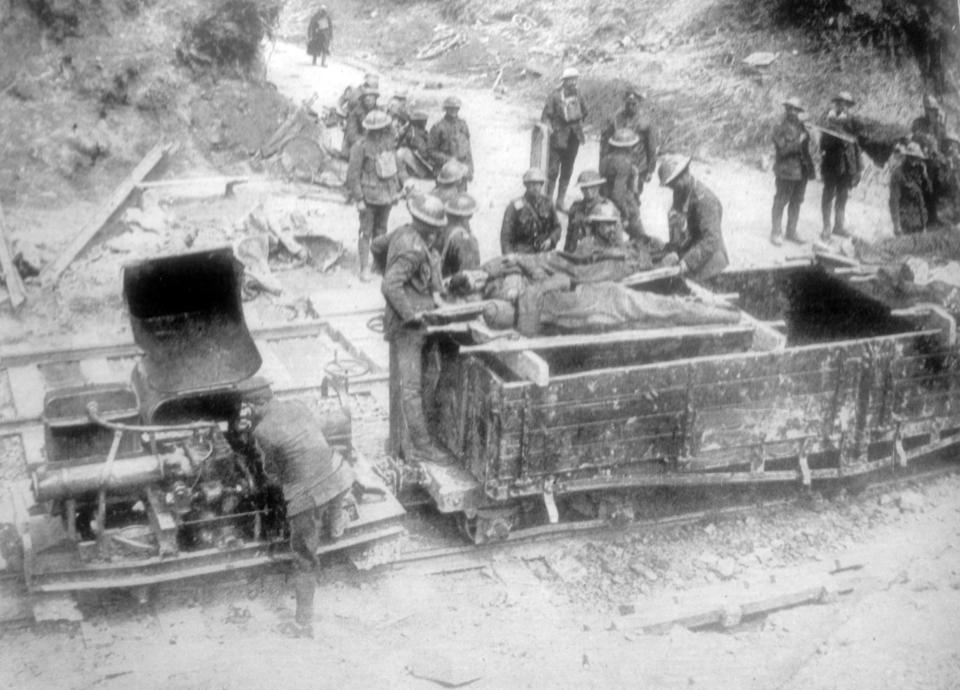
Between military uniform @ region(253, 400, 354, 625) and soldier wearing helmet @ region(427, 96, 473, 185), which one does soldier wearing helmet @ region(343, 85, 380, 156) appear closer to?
soldier wearing helmet @ region(427, 96, 473, 185)

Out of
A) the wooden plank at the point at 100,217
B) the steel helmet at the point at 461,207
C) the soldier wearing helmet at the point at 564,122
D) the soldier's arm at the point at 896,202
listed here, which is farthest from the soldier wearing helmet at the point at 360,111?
the soldier's arm at the point at 896,202

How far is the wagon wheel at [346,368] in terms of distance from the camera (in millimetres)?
7297

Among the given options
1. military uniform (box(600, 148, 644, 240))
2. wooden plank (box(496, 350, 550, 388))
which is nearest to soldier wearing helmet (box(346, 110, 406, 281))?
military uniform (box(600, 148, 644, 240))

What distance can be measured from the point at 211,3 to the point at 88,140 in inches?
139

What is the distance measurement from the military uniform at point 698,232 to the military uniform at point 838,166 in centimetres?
449

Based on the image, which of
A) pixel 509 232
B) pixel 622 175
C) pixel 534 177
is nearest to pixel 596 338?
pixel 509 232

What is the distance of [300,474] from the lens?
18.3 feet

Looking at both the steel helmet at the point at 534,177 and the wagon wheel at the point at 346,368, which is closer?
the wagon wheel at the point at 346,368

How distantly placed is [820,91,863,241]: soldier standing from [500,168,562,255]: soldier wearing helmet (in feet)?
→ 15.2

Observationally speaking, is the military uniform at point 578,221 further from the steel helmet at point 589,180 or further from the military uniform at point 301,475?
the military uniform at point 301,475

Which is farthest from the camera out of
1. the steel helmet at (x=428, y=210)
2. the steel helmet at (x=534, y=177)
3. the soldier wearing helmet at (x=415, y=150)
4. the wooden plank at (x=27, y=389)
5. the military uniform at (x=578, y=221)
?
the soldier wearing helmet at (x=415, y=150)

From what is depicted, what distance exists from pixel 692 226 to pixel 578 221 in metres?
1.11

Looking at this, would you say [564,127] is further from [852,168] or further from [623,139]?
[852,168]

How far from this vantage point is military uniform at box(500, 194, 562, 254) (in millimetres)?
9078
